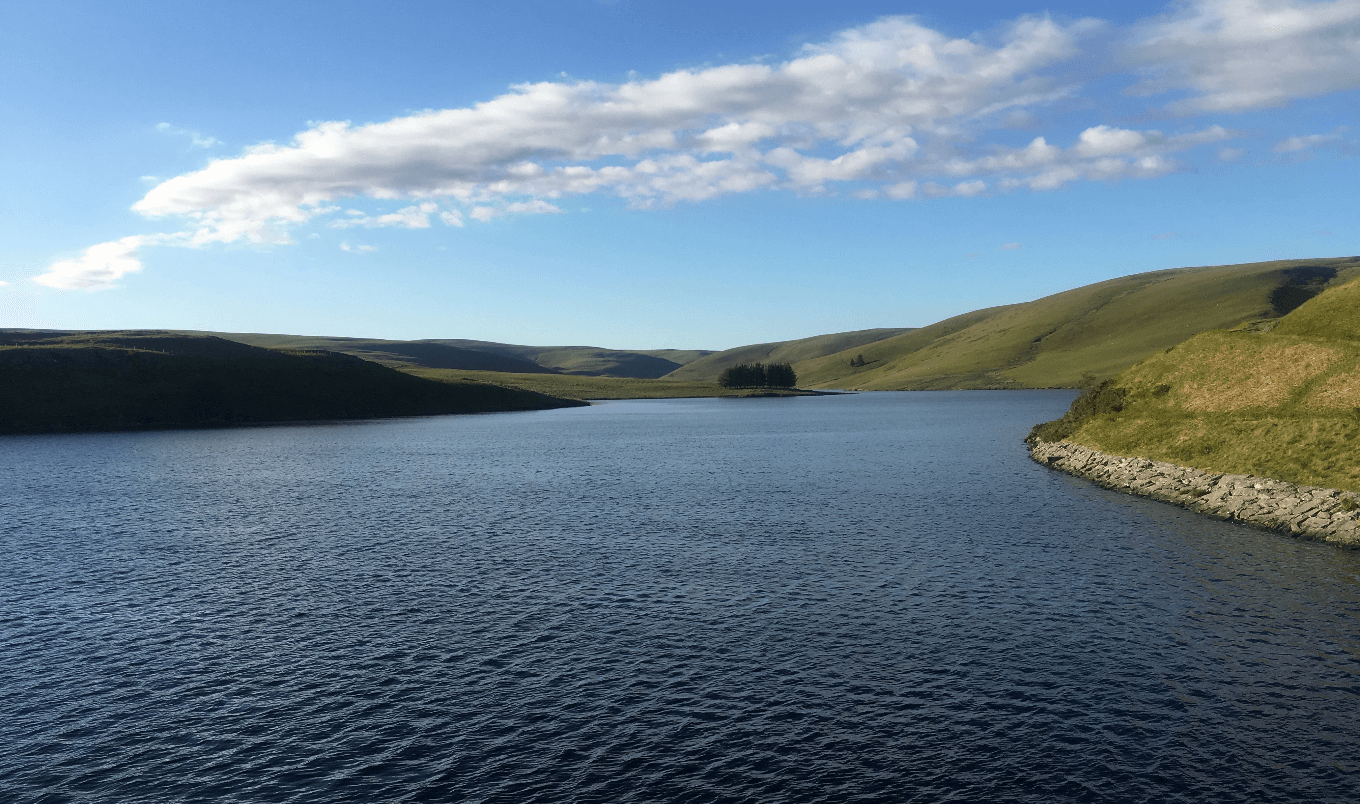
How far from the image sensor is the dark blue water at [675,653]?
70.3ft

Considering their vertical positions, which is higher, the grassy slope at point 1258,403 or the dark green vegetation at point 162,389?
the dark green vegetation at point 162,389

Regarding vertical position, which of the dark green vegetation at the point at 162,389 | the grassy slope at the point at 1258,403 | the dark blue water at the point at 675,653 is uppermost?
the dark green vegetation at the point at 162,389

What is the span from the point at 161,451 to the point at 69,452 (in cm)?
1114

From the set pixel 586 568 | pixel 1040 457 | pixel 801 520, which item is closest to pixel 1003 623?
pixel 586 568

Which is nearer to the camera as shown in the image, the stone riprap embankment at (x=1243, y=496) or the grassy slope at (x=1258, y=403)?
the stone riprap embankment at (x=1243, y=496)

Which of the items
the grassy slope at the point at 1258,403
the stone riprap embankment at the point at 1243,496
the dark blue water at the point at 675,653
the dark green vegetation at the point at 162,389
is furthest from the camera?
the dark green vegetation at the point at 162,389

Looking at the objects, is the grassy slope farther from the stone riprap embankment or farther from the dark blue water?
the dark blue water

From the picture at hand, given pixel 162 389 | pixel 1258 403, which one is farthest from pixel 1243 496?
pixel 162 389

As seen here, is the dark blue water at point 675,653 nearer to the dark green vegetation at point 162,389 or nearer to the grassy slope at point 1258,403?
the grassy slope at point 1258,403

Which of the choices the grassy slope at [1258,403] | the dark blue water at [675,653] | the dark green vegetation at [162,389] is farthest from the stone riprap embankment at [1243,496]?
the dark green vegetation at [162,389]

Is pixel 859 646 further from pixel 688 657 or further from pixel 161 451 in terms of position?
pixel 161 451

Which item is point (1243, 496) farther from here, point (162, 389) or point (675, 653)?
point (162, 389)

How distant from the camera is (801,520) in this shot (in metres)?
57.2

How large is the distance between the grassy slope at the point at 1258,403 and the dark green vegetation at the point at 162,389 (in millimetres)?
158007
